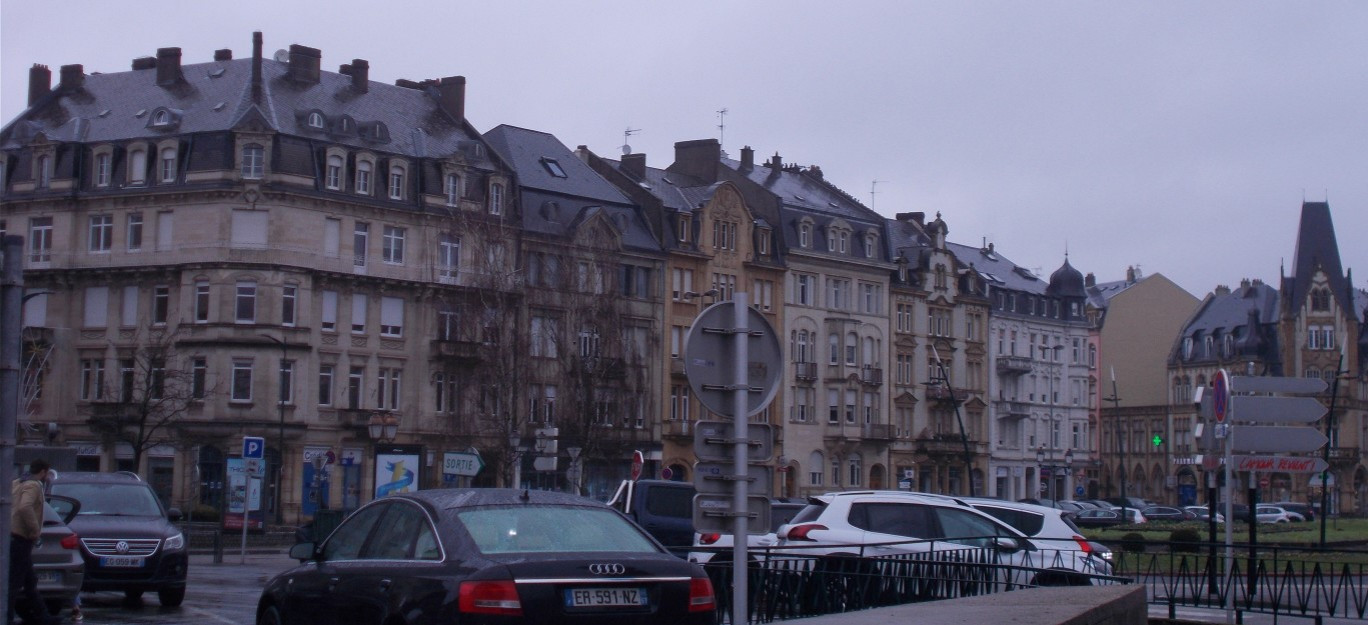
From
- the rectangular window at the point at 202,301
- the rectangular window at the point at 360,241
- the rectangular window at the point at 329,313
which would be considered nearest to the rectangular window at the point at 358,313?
the rectangular window at the point at 329,313

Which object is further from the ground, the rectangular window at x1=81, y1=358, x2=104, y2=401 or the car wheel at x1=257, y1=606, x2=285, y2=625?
the rectangular window at x1=81, y1=358, x2=104, y2=401

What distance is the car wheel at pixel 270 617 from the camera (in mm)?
12703

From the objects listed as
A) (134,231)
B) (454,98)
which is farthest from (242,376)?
(454,98)

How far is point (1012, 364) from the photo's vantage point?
96.8 metres

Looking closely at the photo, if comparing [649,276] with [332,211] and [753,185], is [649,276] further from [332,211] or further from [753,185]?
[332,211]

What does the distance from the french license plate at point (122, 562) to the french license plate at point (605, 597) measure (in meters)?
12.3

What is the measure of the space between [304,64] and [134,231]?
936cm

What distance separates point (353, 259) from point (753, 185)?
78.8 feet

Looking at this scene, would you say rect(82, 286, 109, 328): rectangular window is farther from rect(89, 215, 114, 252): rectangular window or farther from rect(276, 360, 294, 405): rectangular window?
rect(276, 360, 294, 405): rectangular window

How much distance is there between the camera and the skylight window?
73625 millimetres

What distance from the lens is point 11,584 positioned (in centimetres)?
1606

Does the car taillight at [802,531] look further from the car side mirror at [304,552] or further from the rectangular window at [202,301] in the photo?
the rectangular window at [202,301]

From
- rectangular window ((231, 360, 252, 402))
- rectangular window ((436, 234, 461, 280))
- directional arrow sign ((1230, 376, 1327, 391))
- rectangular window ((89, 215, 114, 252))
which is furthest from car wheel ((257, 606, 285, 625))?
rectangular window ((436, 234, 461, 280))

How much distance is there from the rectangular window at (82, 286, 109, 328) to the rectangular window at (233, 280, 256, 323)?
569 centimetres
